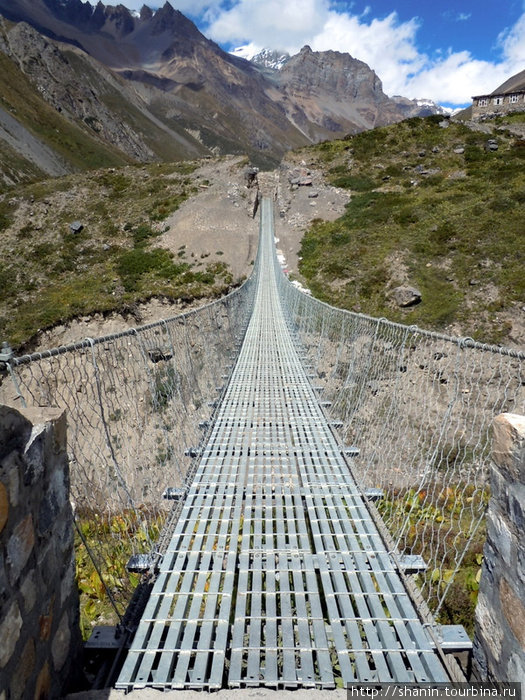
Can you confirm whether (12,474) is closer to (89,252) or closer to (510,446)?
(510,446)

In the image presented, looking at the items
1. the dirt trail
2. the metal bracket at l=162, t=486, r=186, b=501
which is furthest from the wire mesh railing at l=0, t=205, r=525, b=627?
the dirt trail

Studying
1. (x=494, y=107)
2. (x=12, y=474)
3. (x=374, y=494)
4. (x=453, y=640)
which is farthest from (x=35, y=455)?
(x=494, y=107)

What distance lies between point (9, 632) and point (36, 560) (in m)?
0.25

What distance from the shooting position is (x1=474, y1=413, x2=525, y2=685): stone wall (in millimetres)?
1517

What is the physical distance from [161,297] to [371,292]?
7.85 metres

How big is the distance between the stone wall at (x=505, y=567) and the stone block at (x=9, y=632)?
1857 millimetres

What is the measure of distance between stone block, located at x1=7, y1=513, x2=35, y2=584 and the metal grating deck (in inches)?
36.4

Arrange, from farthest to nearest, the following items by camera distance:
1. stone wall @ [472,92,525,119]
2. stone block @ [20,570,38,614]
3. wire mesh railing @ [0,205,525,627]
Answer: stone wall @ [472,92,525,119] → wire mesh railing @ [0,205,525,627] → stone block @ [20,570,38,614]

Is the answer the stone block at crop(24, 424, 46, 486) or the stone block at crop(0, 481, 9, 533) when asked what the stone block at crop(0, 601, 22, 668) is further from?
the stone block at crop(24, 424, 46, 486)

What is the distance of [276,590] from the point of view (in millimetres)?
2455

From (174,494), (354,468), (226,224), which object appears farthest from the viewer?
(226,224)

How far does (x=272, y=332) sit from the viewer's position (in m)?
10.5

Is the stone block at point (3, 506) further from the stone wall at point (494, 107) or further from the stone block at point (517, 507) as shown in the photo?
the stone wall at point (494, 107)

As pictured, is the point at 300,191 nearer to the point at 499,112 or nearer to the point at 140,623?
the point at 140,623
